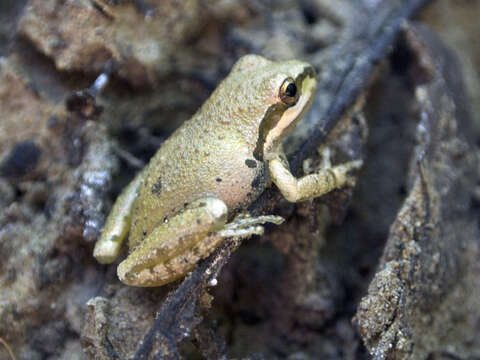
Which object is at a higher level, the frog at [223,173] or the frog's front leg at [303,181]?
the frog at [223,173]

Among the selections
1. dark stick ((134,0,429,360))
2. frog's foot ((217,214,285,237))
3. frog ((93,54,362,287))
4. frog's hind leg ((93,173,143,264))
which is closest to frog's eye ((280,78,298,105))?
frog ((93,54,362,287))

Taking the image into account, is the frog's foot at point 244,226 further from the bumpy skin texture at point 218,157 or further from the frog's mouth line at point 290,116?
the frog's mouth line at point 290,116

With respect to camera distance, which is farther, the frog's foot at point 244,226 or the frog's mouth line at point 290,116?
the frog's mouth line at point 290,116

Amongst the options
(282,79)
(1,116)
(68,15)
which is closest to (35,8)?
(68,15)

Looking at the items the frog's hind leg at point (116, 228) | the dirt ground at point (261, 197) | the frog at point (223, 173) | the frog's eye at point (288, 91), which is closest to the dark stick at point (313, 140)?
the dirt ground at point (261, 197)

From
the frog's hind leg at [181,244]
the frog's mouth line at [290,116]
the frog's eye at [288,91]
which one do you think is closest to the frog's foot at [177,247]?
the frog's hind leg at [181,244]

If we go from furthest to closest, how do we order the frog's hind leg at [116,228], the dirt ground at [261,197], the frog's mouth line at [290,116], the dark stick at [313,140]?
the frog's mouth line at [290,116], the frog's hind leg at [116,228], the dirt ground at [261,197], the dark stick at [313,140]

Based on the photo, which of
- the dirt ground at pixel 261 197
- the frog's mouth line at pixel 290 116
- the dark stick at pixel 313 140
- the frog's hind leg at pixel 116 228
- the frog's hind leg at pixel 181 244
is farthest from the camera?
the frog's mouth line at pixel 290 116

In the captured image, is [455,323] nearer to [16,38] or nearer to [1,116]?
[1,116]
